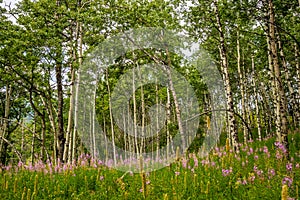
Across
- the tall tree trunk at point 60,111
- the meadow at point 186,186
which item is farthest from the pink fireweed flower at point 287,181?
the tall tree trunk at point 60,111

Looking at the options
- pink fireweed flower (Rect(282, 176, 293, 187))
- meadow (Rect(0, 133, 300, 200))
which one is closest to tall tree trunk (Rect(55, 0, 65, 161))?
meadow (Rect(0, 133, 300, 200))

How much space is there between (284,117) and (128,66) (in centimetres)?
1097

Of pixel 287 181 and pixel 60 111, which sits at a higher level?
pixel 60 111

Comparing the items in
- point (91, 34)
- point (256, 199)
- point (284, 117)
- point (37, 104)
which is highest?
point (91, 34)

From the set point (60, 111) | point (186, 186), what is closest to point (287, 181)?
point (186, 186)

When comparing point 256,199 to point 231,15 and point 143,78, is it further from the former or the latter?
point 143,78

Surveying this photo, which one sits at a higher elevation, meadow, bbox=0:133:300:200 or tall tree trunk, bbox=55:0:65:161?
tall tree trunk, bbox=55:0:65:161

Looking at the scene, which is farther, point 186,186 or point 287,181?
point 186,186

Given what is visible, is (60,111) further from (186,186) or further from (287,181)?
(287,181)

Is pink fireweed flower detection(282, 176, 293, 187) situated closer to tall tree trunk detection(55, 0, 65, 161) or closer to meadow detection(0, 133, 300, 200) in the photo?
meadow detection(0, 133, 300, 200)

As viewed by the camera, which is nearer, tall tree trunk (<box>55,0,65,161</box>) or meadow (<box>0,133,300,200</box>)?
meadow (<box>0,133,300,200</box>)

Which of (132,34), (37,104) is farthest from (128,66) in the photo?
(37,104)

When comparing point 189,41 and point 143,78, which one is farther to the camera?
point 143,78

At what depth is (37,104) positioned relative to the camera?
741 inches
